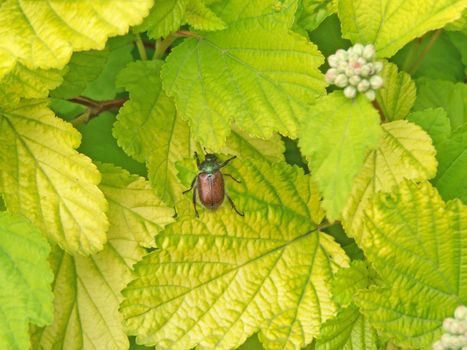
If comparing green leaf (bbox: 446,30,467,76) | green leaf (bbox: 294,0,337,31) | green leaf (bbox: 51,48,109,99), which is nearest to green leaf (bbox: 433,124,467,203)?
green leaf (bbox: 294,0,337,31)

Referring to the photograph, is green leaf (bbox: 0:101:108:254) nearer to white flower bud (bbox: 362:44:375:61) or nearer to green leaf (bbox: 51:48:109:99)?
green leaf (bbox: 51:48:109:99)

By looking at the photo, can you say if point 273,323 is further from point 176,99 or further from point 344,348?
point 176,99

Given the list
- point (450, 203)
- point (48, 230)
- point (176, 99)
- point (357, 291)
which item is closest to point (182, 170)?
point (176, 99)

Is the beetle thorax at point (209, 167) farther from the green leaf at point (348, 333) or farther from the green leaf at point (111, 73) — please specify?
the green leaf at point (111, 73)

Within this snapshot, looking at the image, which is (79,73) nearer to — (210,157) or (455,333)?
(210,157)

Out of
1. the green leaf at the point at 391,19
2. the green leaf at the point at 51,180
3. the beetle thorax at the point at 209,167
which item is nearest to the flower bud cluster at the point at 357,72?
the green leaf at the point at 391,19

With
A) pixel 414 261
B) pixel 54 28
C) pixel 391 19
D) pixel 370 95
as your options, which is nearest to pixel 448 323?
pixel 414 261
